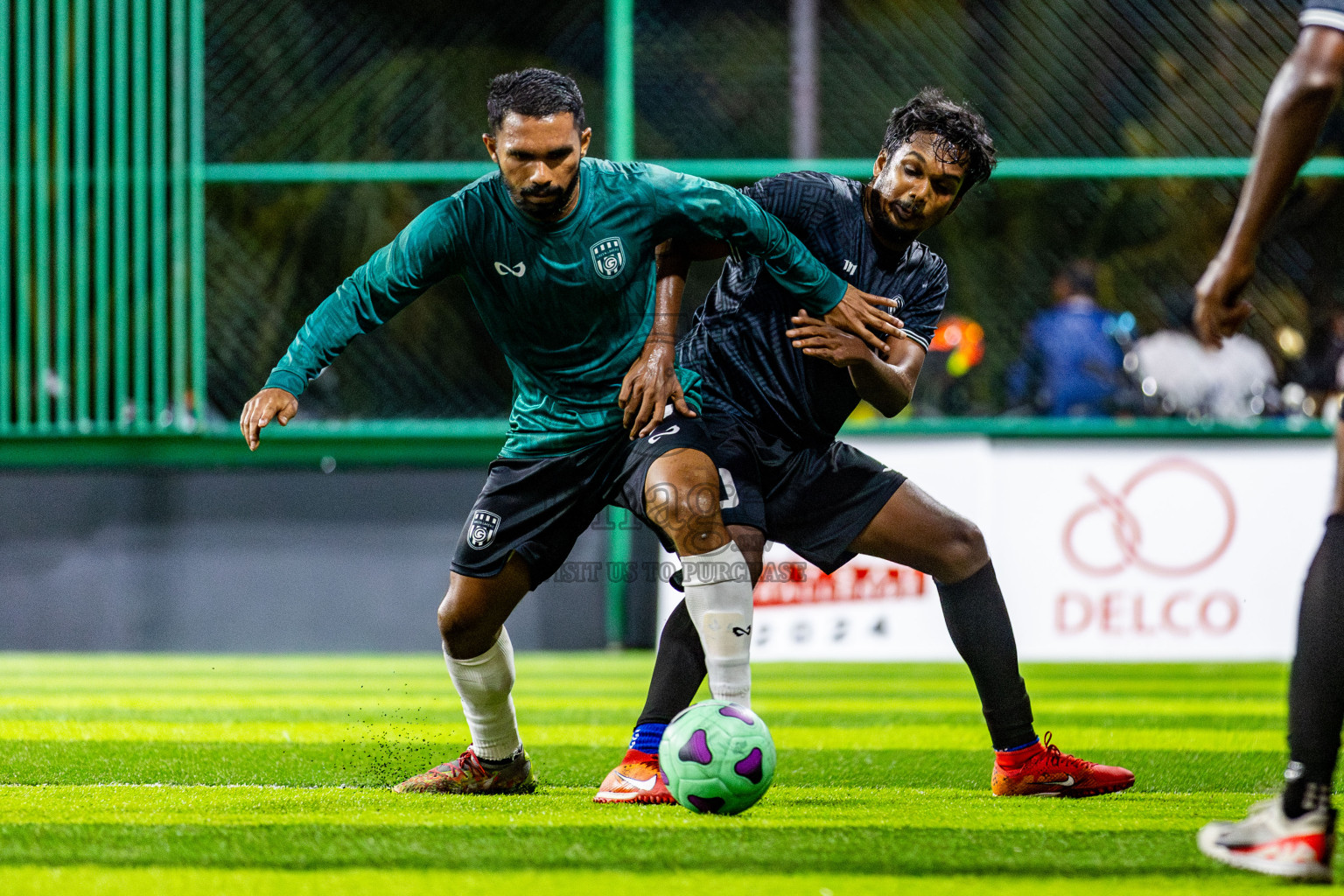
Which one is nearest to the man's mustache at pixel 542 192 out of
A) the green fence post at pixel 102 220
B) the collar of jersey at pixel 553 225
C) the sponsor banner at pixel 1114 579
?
the collar of jersey at pixel 553 225

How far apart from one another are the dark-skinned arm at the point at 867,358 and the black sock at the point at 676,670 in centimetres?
79

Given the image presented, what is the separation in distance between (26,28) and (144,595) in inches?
157

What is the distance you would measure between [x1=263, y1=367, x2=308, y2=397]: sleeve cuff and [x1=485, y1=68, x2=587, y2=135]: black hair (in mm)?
815

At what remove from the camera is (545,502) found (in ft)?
13.6

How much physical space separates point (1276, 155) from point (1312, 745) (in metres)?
1.11

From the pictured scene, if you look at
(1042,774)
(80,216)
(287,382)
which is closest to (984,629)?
(1042,774)

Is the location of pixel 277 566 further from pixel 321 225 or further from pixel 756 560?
pixel 756 560

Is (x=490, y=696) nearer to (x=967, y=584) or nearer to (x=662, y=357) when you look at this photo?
(x=662, y=357)

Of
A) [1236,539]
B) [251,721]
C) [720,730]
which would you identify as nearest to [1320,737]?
[720,730]

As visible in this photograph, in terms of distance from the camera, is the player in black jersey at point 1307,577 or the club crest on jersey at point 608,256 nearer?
the player in black jersey at point 1307,577

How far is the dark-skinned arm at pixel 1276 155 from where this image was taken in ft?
9.11

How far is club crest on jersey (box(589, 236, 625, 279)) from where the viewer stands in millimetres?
4070

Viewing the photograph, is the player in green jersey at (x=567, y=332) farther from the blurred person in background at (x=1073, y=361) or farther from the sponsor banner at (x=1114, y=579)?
the blurred person in background at (x=1073, y=361)

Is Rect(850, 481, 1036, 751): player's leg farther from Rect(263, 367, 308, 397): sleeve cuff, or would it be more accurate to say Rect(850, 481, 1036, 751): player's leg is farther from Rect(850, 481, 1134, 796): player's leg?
Rect(263, 367, 308, 397): sleeve cuff
